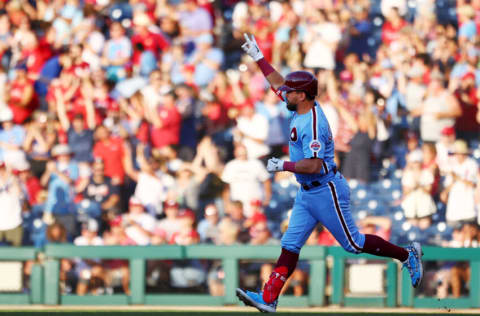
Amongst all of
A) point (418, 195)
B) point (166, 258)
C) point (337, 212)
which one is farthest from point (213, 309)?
point (337, 212)

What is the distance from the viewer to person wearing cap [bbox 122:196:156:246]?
36.4 feet

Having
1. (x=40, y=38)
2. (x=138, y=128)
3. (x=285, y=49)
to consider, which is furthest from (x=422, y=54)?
(x=40, y=38)

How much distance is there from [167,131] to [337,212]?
539cm

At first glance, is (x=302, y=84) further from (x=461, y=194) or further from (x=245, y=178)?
(x=461, y=194)

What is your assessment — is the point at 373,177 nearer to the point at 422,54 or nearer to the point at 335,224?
the point at 422,54

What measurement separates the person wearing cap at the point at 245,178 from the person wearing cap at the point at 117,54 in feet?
7.38

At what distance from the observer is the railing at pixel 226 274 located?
10.3m

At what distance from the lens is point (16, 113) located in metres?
12.6

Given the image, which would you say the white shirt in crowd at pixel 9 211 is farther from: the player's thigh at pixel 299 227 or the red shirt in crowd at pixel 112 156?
the player's thigh at pixel 299 227

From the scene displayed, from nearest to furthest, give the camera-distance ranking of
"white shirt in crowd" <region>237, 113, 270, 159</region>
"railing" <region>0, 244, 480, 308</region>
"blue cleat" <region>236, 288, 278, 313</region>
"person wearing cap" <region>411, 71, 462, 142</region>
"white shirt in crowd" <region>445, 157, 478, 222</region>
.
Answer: "blue cleat" <region>236, 288, 278, 313</region> → "railing" <region>0, 244, 480, 308</region> → "white shirt in crowd" <region>445, 157, 478, 222</region> → "white shirt in crowd" <region>237, 113, 270, 159</region> → "person wearing cap" <region>411, 71, 462, 142</region>

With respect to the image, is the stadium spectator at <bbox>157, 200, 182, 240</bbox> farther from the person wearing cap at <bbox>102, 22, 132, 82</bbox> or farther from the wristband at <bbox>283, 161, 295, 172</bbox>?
the wristband at <bbox>283, 161, 295, 172</bbox>

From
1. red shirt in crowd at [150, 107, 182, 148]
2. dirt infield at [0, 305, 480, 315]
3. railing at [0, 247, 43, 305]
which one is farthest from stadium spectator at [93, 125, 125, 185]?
dirt infield at [0, 305, 480, 315]

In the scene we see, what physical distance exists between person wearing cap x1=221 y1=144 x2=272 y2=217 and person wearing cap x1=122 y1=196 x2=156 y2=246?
3.50 ft

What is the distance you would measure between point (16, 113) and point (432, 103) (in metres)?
5.56
